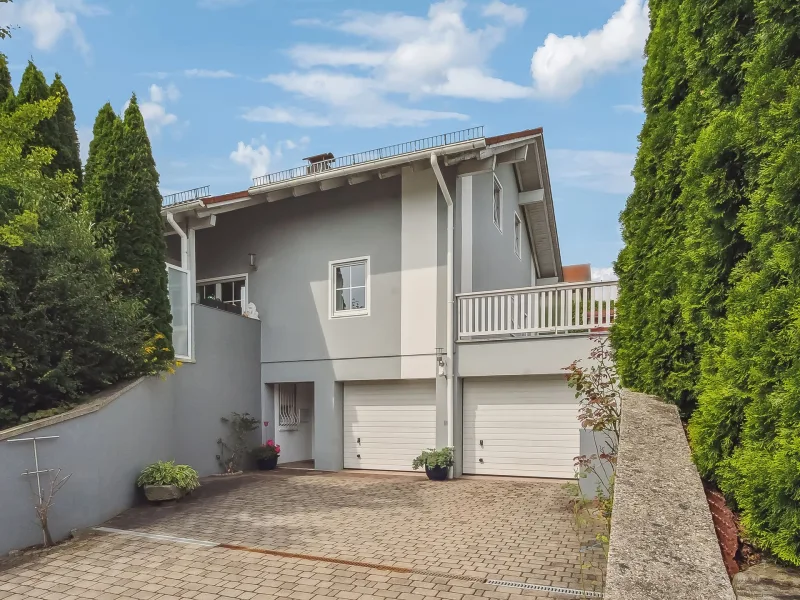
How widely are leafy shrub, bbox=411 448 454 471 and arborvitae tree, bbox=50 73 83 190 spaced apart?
7746 mm

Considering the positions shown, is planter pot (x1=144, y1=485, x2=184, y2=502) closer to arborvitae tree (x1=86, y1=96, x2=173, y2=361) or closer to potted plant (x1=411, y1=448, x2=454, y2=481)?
arborvitae tree (x1=86, y1=96, x2=173, y2=361)

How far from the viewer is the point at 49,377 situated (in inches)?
279

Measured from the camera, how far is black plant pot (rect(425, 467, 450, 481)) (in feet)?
34.3

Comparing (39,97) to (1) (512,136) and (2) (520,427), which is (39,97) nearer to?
(1) (512,136)

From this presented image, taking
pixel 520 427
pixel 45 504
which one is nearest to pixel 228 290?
pixel 520 427

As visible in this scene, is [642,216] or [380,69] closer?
[642,216]

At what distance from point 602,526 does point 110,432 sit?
639cm

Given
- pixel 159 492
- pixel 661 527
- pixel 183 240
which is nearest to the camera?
pixel 661 527

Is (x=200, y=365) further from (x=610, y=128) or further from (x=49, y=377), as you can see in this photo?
(x=610, y=128)

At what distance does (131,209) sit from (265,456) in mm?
5649

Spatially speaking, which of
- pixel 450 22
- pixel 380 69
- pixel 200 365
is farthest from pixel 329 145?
pixel 200 365

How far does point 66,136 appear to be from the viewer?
32.6 feet

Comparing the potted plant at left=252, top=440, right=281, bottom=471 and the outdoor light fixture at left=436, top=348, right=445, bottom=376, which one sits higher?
the outdoor light fixture at left=436, top=348, right=445, bottom=376

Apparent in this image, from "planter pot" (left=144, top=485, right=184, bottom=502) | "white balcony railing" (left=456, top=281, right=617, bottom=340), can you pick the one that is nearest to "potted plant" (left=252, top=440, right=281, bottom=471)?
"planter pot" (left=144, top=485, right=184, bottom=502)
